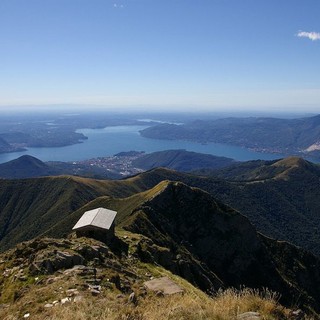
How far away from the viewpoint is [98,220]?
122ft

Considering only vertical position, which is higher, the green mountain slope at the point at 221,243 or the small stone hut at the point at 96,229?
the small stone hut at the point at 96,229

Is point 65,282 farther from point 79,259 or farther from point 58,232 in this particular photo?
point 58,232

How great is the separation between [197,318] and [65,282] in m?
9.35

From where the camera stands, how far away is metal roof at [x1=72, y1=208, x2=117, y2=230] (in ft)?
118

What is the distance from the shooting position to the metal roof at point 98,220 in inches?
1416

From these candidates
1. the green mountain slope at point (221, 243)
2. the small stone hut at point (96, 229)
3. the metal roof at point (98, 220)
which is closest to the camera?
the small stone hut at point (96, 229)

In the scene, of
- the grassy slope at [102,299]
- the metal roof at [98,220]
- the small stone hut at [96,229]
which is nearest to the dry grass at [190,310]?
the grassy slope at [102,299]

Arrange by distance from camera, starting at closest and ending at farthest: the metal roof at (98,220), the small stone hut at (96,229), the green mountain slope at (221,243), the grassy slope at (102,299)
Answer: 1. the grassy slope at (102,299)
2. the small stone hut at (96,229)
3. the metal roof at (98,220)
4. the green mountain slope at (221,243)

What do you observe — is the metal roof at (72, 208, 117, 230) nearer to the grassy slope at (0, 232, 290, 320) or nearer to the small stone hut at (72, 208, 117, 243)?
the small stone hut at (72, 208, 117, 243)

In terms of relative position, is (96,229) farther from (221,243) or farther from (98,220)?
(221,243)

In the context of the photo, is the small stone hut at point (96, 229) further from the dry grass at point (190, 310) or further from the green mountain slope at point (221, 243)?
the dry grass at point (190, 310)

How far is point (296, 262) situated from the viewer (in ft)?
285

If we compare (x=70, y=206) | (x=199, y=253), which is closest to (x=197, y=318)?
(x=199, y=253)

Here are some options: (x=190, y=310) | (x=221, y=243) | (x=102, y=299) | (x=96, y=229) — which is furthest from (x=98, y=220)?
(x=221, y=243)
